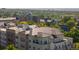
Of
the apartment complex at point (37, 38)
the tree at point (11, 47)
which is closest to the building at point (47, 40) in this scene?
the apartment complex at point (37, 38)

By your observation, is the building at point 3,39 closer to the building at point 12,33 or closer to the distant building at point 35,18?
the building at point 12,33

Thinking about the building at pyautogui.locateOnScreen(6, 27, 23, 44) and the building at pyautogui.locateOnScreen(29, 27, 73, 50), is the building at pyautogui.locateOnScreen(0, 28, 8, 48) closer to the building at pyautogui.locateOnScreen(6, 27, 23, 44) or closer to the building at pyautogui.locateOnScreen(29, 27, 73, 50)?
the building at pyautogui.locateOnScreen(6, 27, 23, 44)

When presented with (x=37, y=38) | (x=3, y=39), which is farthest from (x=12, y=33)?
(x=37, y=38)

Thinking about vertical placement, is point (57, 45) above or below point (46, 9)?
below

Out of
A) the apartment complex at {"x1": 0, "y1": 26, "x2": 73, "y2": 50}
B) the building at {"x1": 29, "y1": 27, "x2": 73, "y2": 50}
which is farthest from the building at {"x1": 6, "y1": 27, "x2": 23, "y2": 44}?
the building at {"x1": 29, "y1": 27, "x2": 73, "y2": 50}

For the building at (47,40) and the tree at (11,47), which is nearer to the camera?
the building at (47,40)

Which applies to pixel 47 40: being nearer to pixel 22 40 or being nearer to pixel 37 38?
pixel 37 38
